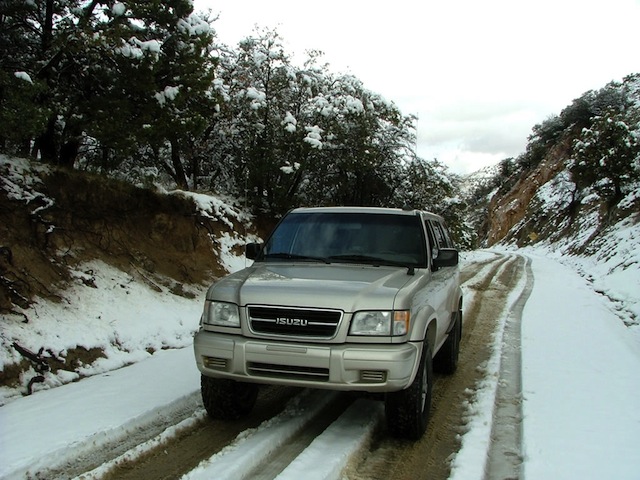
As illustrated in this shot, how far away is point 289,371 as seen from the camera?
4.07 meters

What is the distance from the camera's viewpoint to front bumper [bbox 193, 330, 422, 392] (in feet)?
12.9

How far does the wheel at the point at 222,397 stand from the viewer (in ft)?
15.2

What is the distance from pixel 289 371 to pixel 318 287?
68 centimetres

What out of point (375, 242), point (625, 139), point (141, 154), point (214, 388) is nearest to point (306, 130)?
point (141, 154)

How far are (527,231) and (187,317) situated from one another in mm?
49460

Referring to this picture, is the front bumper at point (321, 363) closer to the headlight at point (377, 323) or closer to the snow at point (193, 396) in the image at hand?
→ the headlight at point (377, 323)

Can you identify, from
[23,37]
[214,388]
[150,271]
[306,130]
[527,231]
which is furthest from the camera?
[527,231]

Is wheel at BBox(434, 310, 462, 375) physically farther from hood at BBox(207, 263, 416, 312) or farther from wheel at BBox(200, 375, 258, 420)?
wheel at BBox(200, 375, 258, 420)

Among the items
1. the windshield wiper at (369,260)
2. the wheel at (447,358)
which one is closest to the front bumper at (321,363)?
the windshield wiper at (369,260)

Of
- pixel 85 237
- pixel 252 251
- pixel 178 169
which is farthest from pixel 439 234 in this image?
pixel 178 169

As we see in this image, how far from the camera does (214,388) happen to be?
4.63m

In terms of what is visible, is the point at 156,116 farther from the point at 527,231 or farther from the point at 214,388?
the point at 527,231

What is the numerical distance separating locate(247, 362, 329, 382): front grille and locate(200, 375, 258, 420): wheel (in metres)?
0.58

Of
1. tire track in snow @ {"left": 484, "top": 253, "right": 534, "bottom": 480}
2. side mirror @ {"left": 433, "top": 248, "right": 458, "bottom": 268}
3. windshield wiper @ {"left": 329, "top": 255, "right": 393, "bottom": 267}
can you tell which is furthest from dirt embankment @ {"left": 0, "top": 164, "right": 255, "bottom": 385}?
tire track in snow @ {"left": 484, "top": 253, "right": 534, "bottom": 480}
